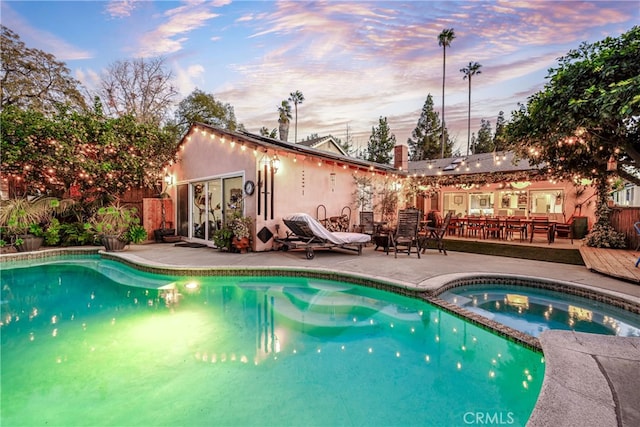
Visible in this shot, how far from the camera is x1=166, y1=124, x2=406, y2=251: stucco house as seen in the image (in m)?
8.48

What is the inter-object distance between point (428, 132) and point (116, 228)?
88.3 feet

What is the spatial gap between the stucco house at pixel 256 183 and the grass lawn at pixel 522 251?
3.76 m

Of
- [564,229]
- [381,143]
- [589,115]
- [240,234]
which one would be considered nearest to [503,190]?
[564,229]

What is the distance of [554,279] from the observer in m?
5.43

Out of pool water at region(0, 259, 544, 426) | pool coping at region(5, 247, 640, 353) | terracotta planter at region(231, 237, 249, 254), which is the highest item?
terracotta planter at region(231, 237, 249, 254)

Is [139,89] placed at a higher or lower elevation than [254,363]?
higher

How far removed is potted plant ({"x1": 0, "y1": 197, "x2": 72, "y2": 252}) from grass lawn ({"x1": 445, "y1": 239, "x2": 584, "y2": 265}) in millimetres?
12307

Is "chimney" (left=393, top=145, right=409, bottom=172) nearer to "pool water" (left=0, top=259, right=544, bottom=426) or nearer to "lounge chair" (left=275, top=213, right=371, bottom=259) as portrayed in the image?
"lounge chair" (left=275, top=213, right=371, bottom=259)

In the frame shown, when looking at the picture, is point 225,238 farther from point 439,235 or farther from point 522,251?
point 522,251

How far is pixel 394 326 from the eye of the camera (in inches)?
161

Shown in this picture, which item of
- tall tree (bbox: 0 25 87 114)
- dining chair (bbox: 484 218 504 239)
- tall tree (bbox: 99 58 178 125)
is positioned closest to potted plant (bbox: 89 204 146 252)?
tall tree (bbox: 0 25 87 114)

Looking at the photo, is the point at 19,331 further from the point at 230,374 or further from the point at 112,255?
the point at 112,255

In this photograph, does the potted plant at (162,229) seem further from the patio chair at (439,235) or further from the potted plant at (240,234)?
the patio chair at (439,235)

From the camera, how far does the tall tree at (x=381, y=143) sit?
27.9 m
